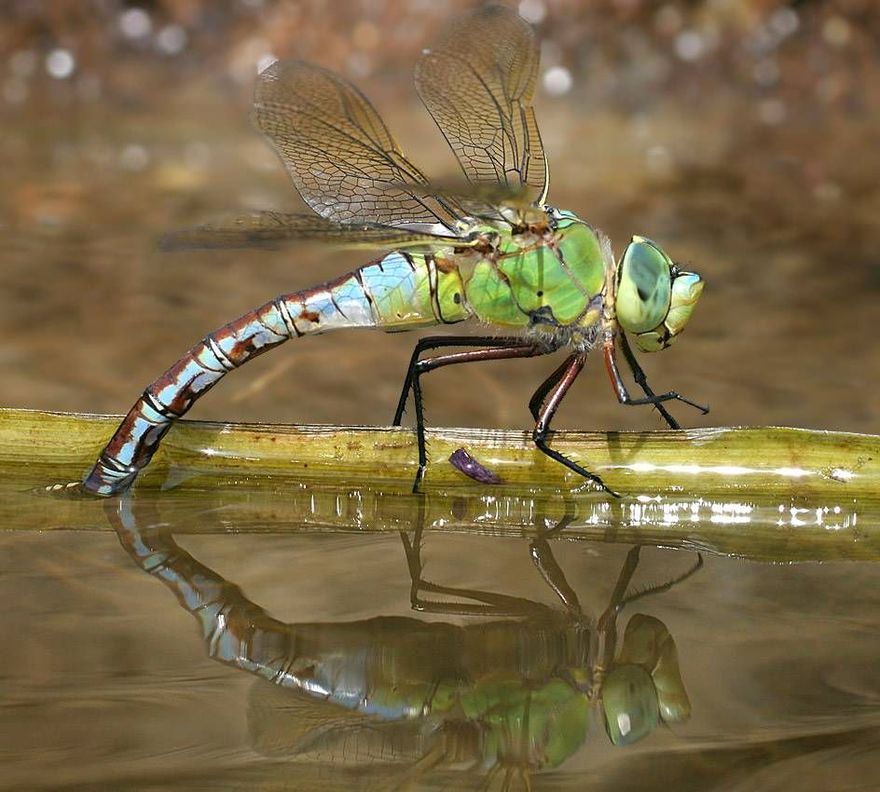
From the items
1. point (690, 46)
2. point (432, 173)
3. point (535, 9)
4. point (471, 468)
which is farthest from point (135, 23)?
point (471, 468)

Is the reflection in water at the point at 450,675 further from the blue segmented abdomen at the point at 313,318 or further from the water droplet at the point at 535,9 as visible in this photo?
the water droplet at the point at 535,9

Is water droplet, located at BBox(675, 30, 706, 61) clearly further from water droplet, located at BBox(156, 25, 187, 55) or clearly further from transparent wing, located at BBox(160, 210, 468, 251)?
transparent wing, located at BBox(160, 210, 468, 251)

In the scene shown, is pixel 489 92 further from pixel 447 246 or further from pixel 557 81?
pixel 557 81

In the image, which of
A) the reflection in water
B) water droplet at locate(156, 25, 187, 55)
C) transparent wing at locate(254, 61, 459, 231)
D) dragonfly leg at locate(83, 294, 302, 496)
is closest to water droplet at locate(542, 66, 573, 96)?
water droplet at locate(156, 25, 187, 55)

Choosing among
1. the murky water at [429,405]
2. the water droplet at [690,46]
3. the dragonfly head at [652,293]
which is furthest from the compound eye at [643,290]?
the water droplet at [690,46]

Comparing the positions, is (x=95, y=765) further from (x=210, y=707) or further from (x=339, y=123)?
(x=339, y=123)
